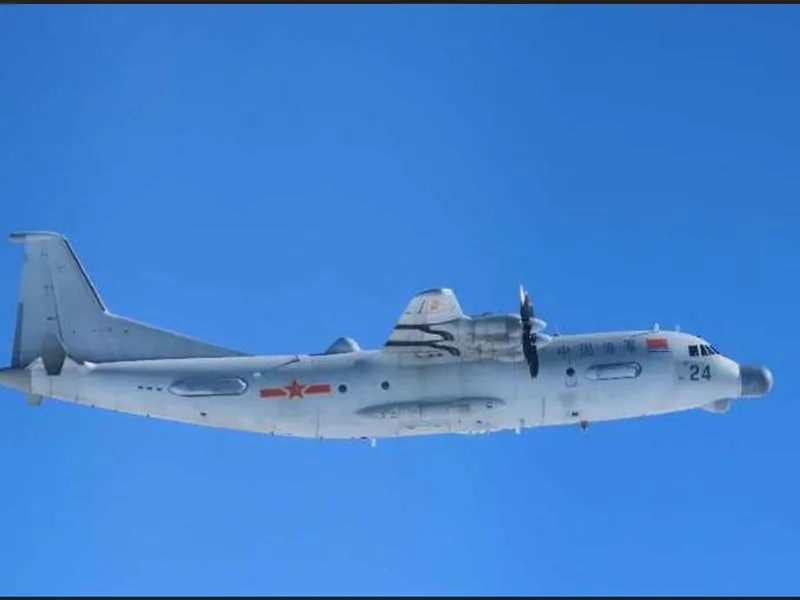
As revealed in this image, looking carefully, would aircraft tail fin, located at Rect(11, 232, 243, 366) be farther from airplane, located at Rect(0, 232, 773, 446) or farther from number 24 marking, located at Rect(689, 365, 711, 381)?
number 24 marking, located at Rect(689, 365, 711, 381)

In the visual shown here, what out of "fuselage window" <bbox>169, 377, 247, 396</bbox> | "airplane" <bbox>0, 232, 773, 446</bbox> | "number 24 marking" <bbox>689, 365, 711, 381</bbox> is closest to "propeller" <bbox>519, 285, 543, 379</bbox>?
"airplane" <bbox>0, 232, 773, 446</bbox>

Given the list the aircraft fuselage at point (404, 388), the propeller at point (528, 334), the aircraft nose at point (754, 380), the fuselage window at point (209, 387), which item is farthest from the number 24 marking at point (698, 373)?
the fuselage window at point (209, 387)

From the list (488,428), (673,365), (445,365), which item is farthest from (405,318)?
(673,365)

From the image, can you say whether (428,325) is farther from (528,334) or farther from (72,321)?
(72,321)

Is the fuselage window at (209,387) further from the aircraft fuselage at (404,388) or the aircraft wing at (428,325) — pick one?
the aircraft wing at (428,325)

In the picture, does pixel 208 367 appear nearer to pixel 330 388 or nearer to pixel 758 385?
pixel 330 388

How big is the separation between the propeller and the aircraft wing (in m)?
1.75

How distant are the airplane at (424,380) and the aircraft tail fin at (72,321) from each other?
21 centimetres

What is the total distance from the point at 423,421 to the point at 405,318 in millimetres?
2998

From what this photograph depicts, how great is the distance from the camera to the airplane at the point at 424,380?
94.5ft

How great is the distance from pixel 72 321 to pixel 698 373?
1905 centimetres

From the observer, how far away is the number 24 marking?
98.1ft

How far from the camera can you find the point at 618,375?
29.2 m

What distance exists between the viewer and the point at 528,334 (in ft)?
94.0
